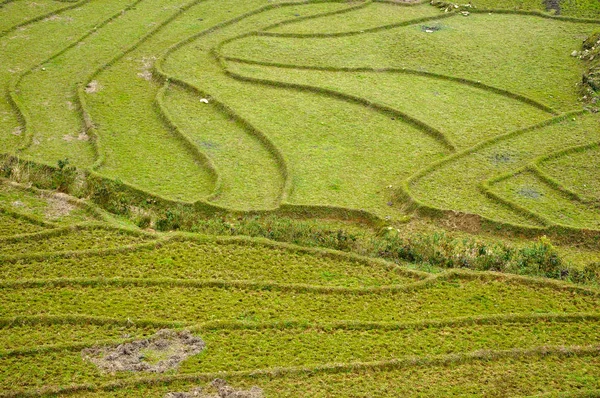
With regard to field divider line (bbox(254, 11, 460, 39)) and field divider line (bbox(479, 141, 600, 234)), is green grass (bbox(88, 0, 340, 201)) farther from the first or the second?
field divider line (bbox(479, 141, 600, 234))

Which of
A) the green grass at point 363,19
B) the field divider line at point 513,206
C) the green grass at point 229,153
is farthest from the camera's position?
the green grass at point 363,19

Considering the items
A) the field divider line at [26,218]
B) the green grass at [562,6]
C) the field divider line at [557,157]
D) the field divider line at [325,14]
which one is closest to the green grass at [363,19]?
the field divider line at [325,14]

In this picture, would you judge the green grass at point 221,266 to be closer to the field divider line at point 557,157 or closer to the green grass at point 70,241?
the green grass at point 70,241

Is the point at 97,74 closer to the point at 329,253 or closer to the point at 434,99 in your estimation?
the point at 434,99

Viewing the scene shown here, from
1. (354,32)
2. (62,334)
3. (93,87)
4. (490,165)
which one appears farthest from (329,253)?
(354,32)

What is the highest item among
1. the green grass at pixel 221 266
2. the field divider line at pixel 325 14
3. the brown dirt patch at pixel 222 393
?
the field divider line at pixel 325 14

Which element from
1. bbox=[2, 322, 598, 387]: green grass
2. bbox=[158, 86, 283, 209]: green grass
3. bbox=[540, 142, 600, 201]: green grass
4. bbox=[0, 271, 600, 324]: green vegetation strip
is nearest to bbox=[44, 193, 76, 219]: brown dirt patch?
bbox=[0, 271, 600, 324]: green vegetation strip
